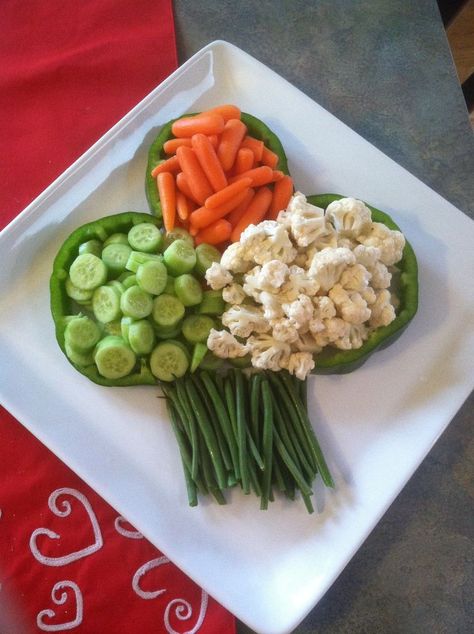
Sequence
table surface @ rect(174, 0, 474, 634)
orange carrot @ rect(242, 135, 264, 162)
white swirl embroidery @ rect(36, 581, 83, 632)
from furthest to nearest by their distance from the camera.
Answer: table surface @ rect(174, 0, 474, 634), orange carrot @ rect(242, 135, 264, 162), white swirl embroidery @ rect(36, 581, 83, 632)

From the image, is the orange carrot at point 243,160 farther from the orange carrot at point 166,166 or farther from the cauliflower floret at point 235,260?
the cauliflower floret at point 235,260

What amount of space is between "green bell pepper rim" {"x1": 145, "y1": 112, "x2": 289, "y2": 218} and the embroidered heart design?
85 cm

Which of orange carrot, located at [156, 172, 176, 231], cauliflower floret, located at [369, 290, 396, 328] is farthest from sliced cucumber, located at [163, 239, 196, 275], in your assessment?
cauliflower floret, located at [369, 290, 396, 328]

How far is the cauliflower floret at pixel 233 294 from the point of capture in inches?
69.5

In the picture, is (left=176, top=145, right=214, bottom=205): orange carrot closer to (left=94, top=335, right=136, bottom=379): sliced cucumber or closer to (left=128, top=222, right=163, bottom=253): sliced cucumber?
(left=128, top=222, right=163, bottom=253): sliced cucumber

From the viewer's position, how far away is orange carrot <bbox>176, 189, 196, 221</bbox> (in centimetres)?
190

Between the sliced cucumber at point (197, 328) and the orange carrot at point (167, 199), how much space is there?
0.29m

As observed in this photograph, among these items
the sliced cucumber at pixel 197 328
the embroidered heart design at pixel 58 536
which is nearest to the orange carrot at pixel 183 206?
the sliced cucumber at pixel 197 328

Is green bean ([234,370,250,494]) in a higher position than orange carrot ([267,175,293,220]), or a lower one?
lower

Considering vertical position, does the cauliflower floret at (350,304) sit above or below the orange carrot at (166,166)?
below

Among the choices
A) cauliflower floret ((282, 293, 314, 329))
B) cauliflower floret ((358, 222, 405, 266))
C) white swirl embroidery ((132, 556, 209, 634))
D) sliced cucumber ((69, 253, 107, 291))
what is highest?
sliced cucumber ((69, 253, 107, 291))

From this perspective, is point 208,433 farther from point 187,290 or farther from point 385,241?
point 385,241

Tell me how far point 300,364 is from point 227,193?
552mm

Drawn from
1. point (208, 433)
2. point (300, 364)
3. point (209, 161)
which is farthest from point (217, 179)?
point (208, 433)
